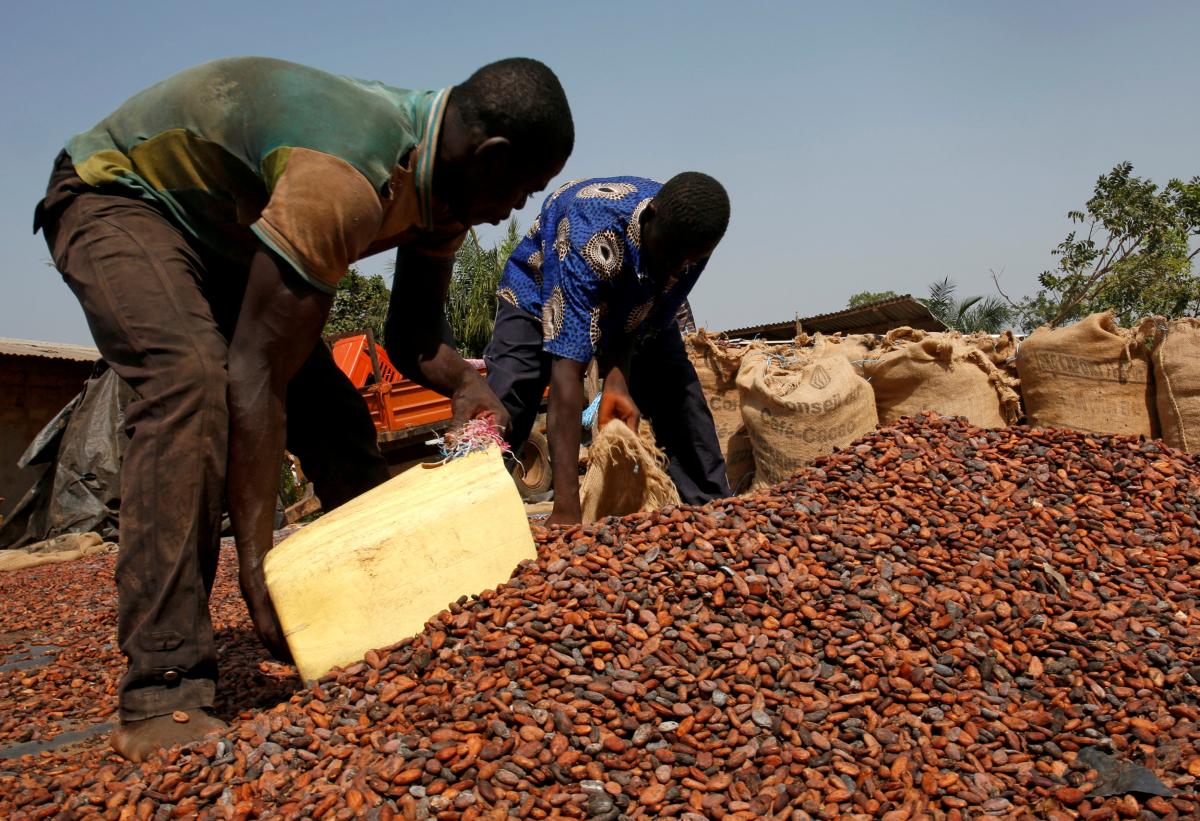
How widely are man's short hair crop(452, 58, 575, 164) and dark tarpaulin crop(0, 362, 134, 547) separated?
20.8 feet

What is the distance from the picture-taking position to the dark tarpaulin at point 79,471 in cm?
735

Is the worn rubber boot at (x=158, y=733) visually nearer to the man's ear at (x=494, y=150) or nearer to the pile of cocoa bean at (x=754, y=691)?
the pile of cocoa bean at (x=754, y=691)

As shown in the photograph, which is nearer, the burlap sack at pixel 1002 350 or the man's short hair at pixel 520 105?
the man's short hair at pixel 520 105

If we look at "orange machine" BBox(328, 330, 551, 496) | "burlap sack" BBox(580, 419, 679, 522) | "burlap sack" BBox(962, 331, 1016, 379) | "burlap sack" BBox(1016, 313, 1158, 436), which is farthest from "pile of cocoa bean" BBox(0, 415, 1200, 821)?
"orange machine" BBox(328, 330, 551, 496)

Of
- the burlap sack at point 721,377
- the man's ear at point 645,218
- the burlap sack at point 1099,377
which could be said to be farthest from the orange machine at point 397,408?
the man's ear at point 645,218

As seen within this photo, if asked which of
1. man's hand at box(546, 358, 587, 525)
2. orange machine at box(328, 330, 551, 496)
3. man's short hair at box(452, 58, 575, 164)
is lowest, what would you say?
orange machine at box(328, 330, 551, 496)

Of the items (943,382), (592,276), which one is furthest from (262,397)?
(943,382)

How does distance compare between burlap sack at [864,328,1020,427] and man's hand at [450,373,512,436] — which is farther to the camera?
burlap sack at [864,328,1020,427]

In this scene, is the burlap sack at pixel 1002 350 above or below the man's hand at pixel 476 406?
below

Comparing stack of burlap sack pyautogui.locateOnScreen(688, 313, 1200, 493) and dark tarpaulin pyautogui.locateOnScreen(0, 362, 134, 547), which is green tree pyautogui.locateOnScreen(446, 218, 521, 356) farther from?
stack of burlap sack pyautogui.locateOnScreen(688, 313, 1200, 493)

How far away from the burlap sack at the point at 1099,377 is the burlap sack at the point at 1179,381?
0.34 ft

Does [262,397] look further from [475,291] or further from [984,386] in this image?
[475,291]

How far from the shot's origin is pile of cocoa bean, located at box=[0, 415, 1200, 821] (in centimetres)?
145

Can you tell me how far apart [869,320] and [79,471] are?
918 centimetres
